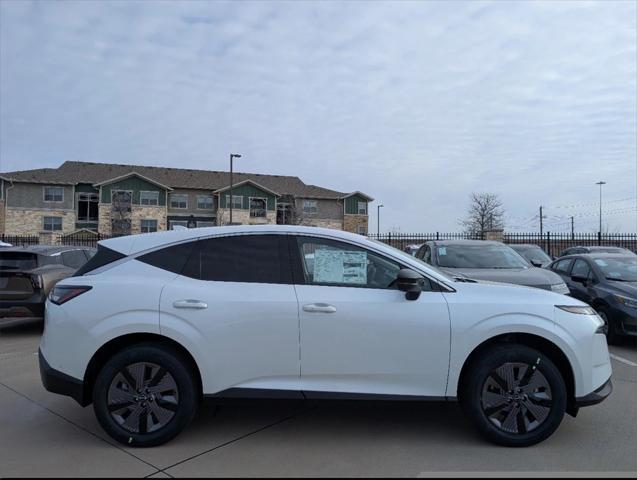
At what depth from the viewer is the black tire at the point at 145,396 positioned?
3.83 meters

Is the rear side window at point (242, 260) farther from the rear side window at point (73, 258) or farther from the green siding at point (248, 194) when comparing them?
the green siding at point (248, 194)

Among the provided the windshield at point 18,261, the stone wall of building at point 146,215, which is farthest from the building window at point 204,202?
the windshield at point 18,261

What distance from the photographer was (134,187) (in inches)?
1982

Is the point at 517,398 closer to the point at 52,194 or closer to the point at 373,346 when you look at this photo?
the point at 373,346

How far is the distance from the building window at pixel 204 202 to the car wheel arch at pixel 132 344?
50470 millimetres

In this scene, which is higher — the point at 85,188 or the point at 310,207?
the point at 85,188

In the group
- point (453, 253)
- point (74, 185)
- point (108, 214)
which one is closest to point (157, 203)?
point (108, 214)

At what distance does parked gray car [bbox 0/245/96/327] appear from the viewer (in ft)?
27.3

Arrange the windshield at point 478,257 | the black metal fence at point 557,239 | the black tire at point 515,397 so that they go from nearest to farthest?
the black tire at point 515,397
the windshield at point 478,257
the black metal fence at point 557,239

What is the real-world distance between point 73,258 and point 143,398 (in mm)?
7151

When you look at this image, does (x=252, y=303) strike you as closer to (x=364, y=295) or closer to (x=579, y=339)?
(x=364, y=295)

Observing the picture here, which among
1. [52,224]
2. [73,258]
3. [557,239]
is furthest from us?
[52,224]

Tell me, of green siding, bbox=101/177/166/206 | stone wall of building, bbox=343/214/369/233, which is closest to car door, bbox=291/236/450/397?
green siding, bbox=101/177/166/206

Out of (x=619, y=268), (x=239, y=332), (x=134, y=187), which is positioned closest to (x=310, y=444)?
(x=239, y=332)
